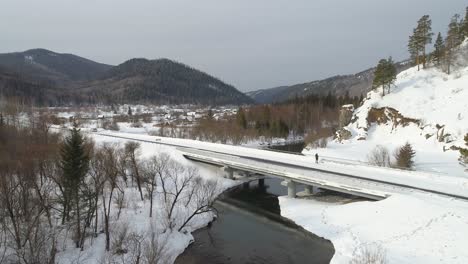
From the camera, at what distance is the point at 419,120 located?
5116cm

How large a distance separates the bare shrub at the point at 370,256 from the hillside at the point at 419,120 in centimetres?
2007

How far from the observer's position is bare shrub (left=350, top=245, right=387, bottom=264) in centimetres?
1820

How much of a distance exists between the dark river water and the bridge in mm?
4271

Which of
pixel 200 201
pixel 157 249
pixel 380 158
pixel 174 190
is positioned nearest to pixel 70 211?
pixel 157 249

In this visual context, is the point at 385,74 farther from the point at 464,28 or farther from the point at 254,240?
the point at 254,240

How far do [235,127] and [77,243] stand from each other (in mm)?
65830

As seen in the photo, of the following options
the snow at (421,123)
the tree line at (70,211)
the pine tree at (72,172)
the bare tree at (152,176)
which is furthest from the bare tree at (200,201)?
the snow at (421,123)

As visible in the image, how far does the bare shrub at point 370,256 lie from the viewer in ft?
59.7

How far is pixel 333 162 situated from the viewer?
39.2 meters

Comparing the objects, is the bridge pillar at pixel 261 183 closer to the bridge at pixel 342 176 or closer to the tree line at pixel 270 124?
the bridge at pixel 342 176

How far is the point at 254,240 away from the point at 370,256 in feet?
31.4

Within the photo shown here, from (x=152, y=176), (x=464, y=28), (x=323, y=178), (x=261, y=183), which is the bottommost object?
(x=261, y=183)

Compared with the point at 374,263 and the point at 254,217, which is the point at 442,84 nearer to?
the point at 254,217

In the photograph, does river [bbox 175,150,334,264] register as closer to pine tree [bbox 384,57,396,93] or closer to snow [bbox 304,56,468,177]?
snow [bbox 304,56,468,177]
